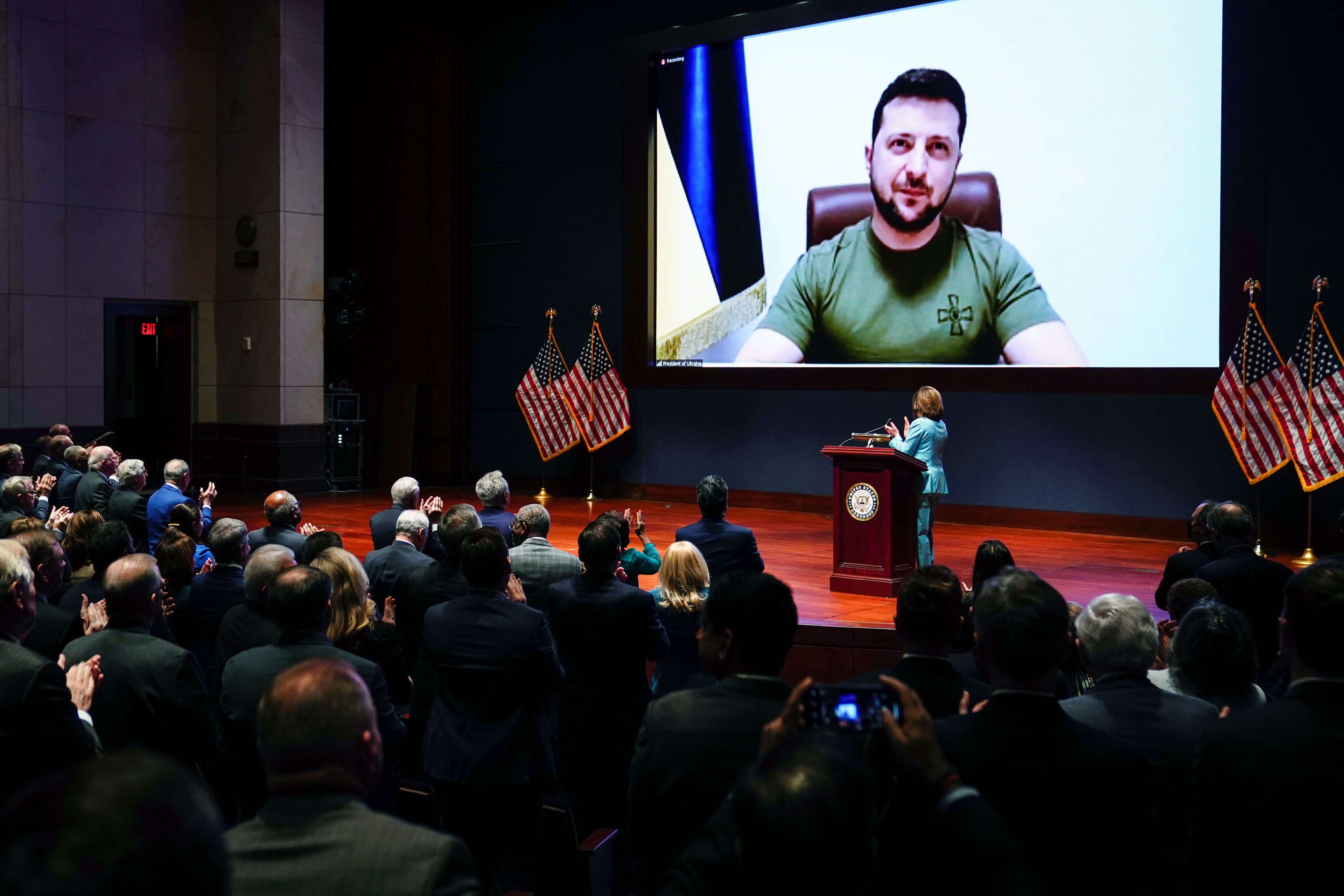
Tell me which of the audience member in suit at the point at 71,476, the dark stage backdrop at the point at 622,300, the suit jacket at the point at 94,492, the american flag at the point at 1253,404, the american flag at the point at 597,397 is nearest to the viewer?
the suit jacket at the point at 94,492

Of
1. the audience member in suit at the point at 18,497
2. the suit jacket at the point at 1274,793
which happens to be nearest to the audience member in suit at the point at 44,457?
the audience member in suit at the point at 18,497

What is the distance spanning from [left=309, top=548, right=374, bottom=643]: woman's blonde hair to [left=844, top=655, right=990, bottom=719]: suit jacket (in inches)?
70.4

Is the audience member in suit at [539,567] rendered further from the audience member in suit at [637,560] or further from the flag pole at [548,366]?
the flag pole at [548,366]

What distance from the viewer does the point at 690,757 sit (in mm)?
2033

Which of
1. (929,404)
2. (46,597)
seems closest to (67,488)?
(46,597)

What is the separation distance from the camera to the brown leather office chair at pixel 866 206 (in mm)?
9469

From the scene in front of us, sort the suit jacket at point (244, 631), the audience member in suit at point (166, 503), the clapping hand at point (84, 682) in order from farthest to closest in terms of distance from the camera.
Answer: the audience member in suit at point (166, 503) → the suit jacket at point (244, 631) → the clapping hand at point (84, 682)

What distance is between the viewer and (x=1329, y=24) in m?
8.08

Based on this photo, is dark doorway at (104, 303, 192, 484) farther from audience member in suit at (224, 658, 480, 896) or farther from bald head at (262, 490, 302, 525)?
audience member in suit at (224, 658, 480, 896)

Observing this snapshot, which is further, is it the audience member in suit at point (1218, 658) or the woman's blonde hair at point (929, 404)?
the woman's blonde hair at point (929, 404)

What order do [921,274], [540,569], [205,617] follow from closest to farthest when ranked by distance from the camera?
[205,617], [540,569], [921,274]

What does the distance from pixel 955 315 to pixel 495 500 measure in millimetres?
5411

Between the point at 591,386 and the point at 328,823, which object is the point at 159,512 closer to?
the point at 328,823

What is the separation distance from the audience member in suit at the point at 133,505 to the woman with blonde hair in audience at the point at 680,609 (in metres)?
3.16
